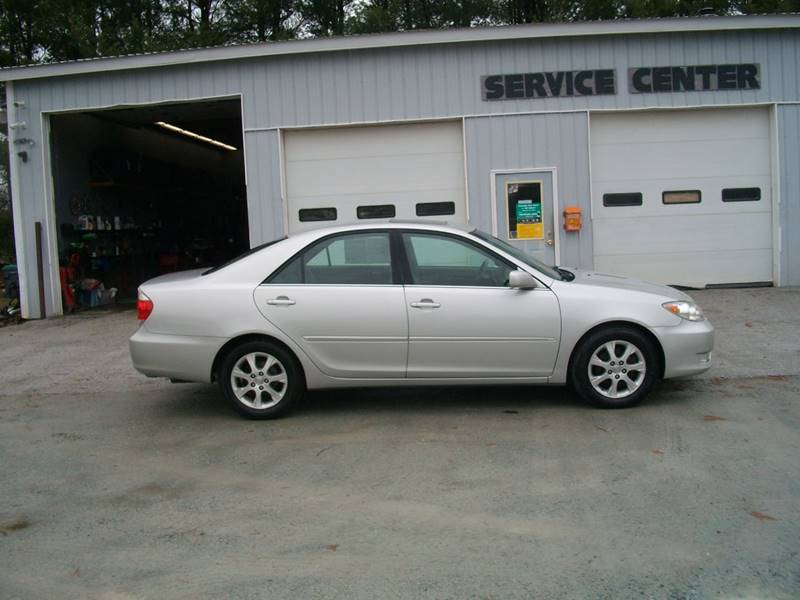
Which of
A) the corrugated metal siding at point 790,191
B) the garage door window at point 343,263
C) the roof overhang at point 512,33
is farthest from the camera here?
the corrugated metal siding at point 790,191

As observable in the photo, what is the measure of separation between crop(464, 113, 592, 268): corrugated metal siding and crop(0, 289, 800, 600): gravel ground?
4785 mm

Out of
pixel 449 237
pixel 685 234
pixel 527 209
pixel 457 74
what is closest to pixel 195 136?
pixel 457 74

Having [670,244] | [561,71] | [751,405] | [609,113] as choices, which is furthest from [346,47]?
[751,405]

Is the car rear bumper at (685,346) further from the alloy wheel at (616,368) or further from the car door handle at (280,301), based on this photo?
the car door handle at (280,301)

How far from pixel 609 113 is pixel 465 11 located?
1307 cm

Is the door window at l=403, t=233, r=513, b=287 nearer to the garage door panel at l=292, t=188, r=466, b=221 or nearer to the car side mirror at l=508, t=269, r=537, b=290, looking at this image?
the car side mirror at l=508, t=269, r=537, b=290

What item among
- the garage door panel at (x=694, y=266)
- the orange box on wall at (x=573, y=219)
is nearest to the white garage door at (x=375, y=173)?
the orange box on wall at (x=573, y=219)

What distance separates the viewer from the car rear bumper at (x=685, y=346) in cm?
646

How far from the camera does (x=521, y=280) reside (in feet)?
20.9

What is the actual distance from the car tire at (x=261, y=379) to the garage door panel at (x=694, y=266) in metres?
7.21

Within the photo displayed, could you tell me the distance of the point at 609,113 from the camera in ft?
40.9

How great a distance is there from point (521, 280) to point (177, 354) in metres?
2.81

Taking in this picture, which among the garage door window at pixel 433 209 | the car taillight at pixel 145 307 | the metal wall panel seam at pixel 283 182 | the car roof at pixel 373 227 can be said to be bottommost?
the car taillight at pixel 145 307

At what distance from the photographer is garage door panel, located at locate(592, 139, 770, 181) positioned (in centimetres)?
1255
